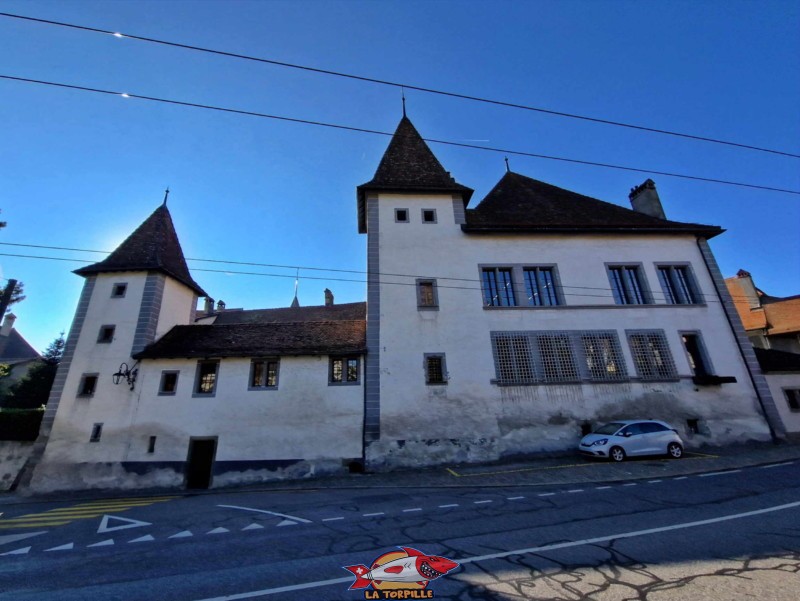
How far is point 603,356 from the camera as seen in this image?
53.8ft

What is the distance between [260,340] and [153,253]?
818 centimetres

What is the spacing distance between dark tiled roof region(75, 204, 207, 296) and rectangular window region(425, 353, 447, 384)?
1418 cm

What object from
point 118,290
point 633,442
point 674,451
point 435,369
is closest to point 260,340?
point 118,290

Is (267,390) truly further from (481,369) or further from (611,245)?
(611,245)

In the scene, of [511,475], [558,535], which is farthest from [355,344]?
[558,535]

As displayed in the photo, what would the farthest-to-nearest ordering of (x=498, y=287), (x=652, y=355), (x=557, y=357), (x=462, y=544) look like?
1. (x=498, y=287)
2. (x=652, y=355)
3. (x=557, y=357)
4. (x=462, y=544)

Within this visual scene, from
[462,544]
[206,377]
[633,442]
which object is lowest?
[462,544]

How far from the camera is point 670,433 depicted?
13.5 m

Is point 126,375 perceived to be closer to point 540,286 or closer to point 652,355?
point 540,286

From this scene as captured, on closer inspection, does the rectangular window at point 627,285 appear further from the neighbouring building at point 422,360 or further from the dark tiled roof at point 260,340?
Answer: the dark tiled roof at point 260,340

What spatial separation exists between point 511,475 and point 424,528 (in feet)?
20.9

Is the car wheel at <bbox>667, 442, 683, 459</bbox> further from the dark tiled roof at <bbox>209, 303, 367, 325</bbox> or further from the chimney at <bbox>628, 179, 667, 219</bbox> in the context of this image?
the dark tiled roof at <bbox>209, 303, 367, 325</bbox>

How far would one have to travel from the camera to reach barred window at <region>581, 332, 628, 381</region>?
16047 mm

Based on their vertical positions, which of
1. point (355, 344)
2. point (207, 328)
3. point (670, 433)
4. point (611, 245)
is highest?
point (611, 245)
